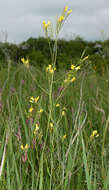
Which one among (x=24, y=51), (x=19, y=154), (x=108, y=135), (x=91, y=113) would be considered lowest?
(x=19, y=154)

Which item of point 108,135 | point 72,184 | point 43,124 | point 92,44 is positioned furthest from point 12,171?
point 92,44

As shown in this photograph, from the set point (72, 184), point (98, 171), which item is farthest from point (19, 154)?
point (98, 171)

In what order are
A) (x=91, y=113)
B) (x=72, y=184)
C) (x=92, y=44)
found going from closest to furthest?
(x=72, y=184) → (x=91, y=113) → (x=92, y=44)

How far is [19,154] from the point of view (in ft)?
4.28

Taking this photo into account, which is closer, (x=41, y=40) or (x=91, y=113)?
(x=91, y=113)

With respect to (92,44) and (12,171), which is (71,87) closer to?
Result: (12,171)

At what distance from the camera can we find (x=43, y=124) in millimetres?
1820

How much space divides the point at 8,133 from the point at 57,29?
0.47 m

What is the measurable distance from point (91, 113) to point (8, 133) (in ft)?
4.13

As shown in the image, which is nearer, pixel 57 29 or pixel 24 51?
pixel 57 29

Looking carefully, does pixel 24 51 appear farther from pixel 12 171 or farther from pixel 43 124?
pixel 12 171

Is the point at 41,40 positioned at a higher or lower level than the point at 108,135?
higher

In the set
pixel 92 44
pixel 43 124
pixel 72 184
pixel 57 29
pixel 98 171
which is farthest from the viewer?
pixel 92 44

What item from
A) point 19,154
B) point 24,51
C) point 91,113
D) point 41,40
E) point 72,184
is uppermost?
point 41,40
